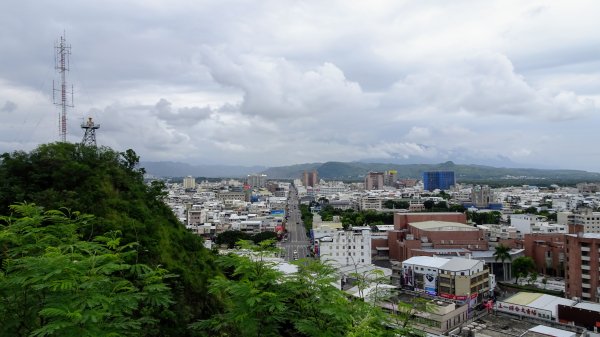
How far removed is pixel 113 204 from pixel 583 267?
22360 millimetres

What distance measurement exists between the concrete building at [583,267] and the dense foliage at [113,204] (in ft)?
60.6

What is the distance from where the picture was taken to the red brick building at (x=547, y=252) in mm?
29422

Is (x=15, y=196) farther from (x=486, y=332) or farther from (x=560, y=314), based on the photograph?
(x=560, y=314)

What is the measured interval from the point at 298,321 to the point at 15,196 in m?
11.4

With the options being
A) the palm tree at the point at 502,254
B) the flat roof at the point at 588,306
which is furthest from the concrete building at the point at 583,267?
the palm tree at the point at 502,254

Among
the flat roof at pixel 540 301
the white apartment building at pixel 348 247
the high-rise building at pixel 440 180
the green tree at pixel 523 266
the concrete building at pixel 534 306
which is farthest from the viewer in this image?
the high-rise building at pixel 440 180

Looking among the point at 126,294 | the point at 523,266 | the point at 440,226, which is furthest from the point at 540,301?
the point at 126,294

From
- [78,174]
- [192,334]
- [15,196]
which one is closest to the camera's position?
[192,334]

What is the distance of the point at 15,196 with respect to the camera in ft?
41.8

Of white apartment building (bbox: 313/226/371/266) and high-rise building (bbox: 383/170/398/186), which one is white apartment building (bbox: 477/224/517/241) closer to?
white apartment building (bbox: 313/226/371/266)

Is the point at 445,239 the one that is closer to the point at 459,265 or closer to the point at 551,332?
the point at 459,265

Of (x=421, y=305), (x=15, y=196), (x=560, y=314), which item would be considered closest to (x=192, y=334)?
(x=421, y=305)

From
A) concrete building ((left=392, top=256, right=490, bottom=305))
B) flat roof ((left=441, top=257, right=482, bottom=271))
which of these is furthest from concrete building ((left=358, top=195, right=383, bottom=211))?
flat roof ((left=441, top=257, right=482, bottom=271))

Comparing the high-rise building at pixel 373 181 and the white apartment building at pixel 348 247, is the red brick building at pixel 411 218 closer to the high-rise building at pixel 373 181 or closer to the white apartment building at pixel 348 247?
the white apartment building at pixel 348 247
